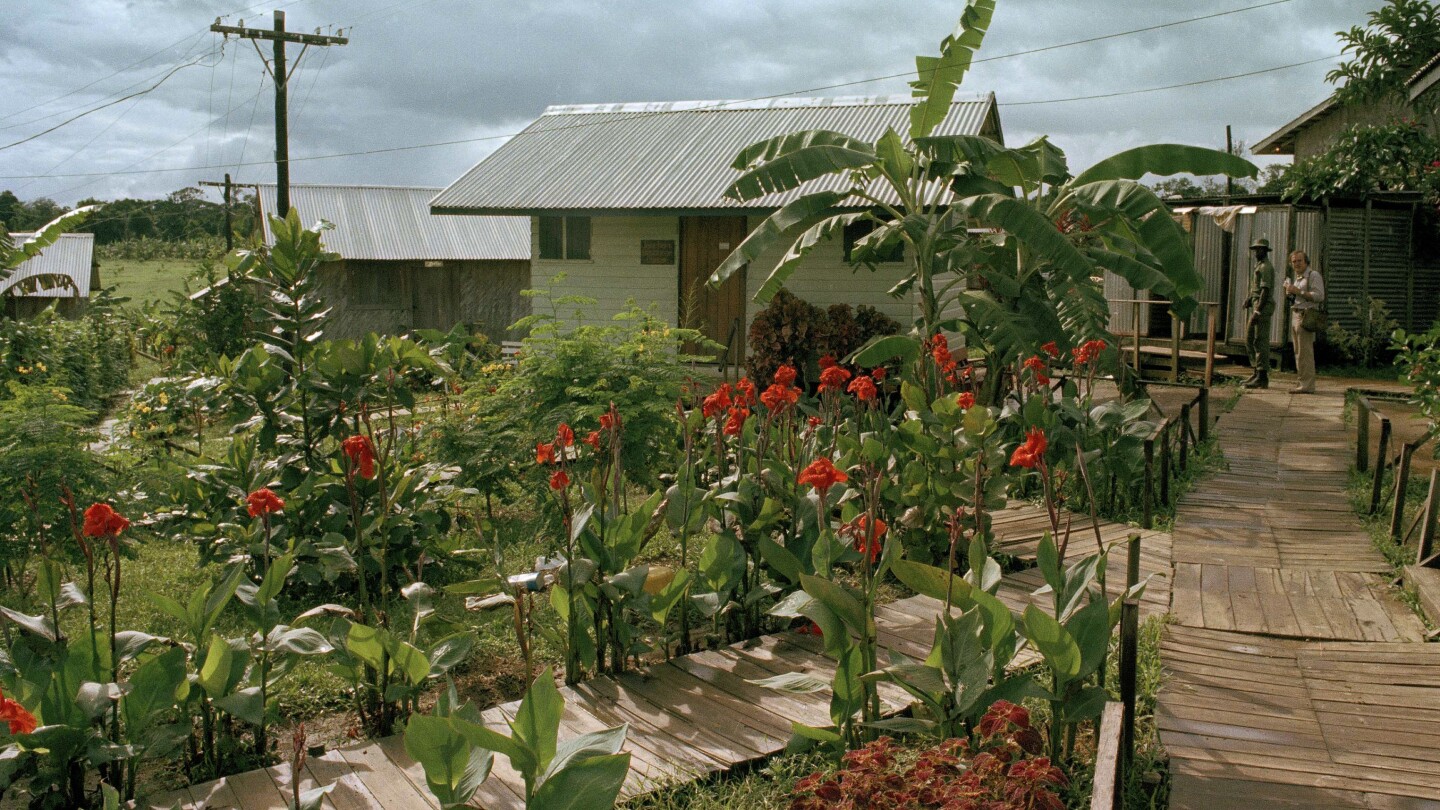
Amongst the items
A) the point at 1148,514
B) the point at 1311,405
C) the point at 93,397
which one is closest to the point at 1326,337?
the point at 1311,405

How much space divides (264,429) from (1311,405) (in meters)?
11.8

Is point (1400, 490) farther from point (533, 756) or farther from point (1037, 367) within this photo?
point (533, 756)

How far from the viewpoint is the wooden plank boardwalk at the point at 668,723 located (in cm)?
370

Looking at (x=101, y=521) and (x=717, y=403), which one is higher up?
(x=717, y=403)

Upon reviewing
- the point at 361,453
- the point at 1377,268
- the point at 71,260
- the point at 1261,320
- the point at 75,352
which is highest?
the point at 71,260

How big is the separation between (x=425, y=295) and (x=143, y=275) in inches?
1305

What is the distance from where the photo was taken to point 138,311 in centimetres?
2672

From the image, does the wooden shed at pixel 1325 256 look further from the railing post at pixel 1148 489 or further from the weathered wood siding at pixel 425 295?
the weathered wood siding at pixel 425 295

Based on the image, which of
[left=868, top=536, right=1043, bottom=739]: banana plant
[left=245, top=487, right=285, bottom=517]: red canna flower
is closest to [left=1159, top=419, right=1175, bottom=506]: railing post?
[left=868, top=536, right=1043, bottom=739]: banana plant

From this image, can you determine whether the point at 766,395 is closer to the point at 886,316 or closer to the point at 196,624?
the point at 196,624

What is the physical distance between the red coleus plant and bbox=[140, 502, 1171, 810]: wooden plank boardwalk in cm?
101

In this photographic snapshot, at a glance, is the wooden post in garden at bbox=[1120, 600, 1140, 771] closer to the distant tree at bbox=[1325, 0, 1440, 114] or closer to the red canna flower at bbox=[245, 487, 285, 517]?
the red canna flower at bbox=[245, 487, 285, 517]

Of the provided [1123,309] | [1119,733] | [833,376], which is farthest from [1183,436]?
[1123,309]

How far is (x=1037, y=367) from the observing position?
24.1 ft
